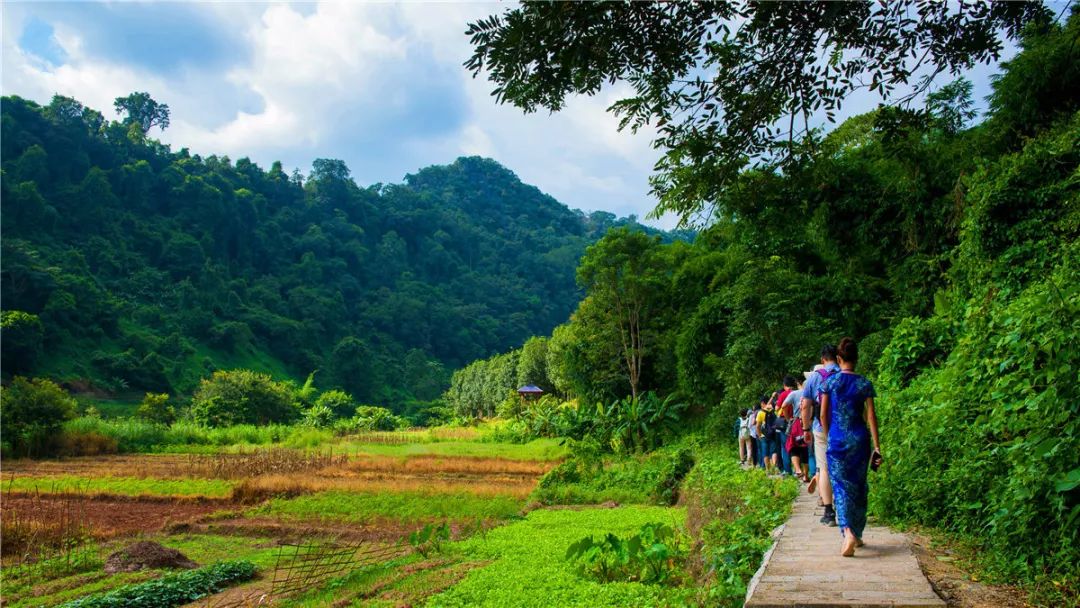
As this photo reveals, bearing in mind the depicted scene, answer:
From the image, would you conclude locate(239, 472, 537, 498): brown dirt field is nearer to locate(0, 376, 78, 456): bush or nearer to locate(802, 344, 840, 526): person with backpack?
locate(802, 344, 840, 526): person with backpack

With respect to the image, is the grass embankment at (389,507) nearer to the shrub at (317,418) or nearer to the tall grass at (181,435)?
the tall grass at (181,435)

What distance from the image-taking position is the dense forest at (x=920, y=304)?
4.19m

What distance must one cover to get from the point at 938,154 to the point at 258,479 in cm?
1838

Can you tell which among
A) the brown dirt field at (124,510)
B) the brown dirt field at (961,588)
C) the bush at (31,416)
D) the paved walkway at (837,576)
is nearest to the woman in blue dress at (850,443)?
the paved walkway at (837,576)

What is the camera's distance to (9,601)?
895 cm

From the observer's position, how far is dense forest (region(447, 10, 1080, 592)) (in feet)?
13.7

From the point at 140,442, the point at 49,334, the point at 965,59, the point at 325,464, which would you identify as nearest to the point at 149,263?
the point at 49,334

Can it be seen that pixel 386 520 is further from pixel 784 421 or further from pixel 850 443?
pixel 850 443

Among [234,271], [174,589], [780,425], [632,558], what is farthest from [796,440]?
[234,271]

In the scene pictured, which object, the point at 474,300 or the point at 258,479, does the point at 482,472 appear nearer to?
the point at 258,479

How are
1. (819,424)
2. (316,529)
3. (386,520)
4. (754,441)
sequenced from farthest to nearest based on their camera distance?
(386,520) → (316,529) → (754,441) → (819,424)

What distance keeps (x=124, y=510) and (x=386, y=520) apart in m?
7.17

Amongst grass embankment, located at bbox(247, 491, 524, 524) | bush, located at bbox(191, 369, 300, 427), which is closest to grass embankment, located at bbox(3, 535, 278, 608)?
grass embankment, located at bbox(247, 491, 524, 524)

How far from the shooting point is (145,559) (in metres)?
10.4
